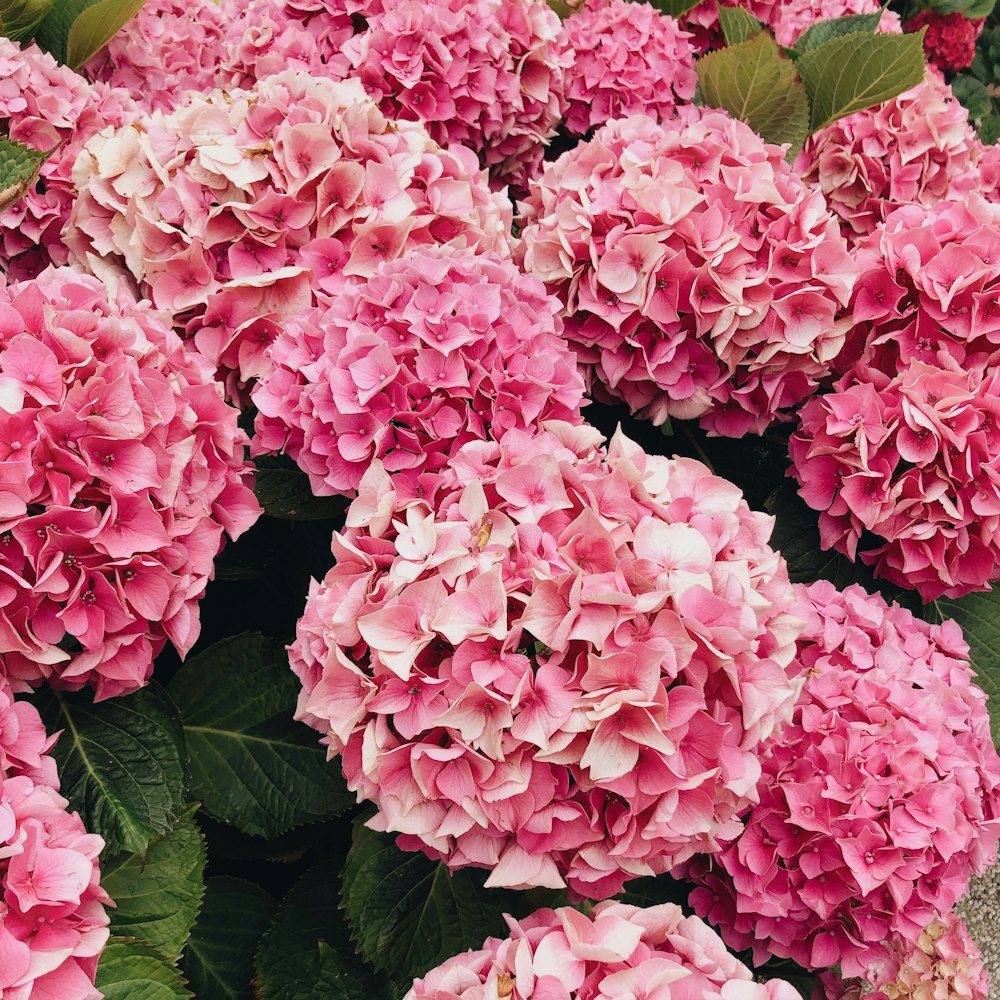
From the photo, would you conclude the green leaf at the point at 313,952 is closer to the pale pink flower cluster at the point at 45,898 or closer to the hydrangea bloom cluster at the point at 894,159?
the pale pink flower cluster at the point at 45,898

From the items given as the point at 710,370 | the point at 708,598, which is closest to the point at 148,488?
the point at 708,598

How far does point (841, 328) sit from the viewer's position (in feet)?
4.16

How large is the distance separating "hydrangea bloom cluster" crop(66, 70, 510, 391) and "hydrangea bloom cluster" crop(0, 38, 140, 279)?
0.69ft

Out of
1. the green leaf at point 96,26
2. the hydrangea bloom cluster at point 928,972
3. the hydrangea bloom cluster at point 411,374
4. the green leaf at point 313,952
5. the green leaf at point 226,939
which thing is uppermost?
the green leaf at point 96,26

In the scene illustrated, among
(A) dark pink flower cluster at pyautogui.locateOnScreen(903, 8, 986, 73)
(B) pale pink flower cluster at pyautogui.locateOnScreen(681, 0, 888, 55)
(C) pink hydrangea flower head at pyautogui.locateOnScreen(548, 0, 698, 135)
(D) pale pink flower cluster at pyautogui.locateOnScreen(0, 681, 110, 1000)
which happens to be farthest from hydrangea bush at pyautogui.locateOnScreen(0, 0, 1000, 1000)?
(A) dark pink flower cluster at pyautogui.locateOnScreen(903, 8, 986, 73)

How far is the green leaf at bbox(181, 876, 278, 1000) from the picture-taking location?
3.99 ft

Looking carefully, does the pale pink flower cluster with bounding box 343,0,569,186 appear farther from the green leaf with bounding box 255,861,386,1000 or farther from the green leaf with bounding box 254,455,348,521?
the green leaf with bounding box 255,861,386,1000

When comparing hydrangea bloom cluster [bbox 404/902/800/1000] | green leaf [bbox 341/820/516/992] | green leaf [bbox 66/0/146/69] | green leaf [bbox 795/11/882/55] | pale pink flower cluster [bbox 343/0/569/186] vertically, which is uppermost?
green leaf [bbox 66/0/146/69]

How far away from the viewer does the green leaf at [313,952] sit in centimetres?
112

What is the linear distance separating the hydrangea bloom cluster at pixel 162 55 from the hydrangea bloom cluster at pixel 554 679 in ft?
4.17

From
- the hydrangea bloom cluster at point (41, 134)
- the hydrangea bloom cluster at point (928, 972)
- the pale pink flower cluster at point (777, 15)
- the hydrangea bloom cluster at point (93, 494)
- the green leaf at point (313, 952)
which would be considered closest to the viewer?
the hydrangea bloom cluster at point (93, 494)

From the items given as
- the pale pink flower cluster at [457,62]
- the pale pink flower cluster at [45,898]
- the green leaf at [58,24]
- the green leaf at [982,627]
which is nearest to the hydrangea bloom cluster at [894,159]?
the pale pink flower cluster at [457,62]

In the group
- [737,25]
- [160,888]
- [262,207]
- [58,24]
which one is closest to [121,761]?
[160,888]

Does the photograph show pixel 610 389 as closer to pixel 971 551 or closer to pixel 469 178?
pixel 469 178
